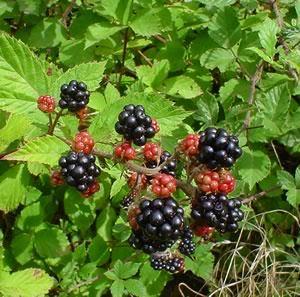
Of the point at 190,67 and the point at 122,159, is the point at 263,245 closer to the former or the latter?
the point at 190,67

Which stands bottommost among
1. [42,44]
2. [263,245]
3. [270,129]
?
[263,245]

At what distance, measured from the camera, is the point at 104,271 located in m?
2.92

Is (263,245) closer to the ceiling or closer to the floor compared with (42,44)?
closer to the floor

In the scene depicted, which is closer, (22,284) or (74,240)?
(22,284)

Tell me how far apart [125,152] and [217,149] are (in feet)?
1.15

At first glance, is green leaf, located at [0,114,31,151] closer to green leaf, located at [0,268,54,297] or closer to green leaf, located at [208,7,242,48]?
green leaf, located at [0,268,54,297]

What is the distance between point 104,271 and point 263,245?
39.3 inches

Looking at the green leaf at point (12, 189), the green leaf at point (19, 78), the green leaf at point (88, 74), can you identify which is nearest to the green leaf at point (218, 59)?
the green leaf at point (88, 74)

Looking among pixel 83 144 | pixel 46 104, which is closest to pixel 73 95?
pixel 46 104

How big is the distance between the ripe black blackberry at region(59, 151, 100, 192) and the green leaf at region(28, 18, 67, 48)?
5.00 ft

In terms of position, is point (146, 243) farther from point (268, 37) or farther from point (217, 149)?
point (268, 37)

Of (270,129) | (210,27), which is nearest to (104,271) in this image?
(270,129)

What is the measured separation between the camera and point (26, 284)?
264cm

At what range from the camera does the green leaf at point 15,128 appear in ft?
7.18
